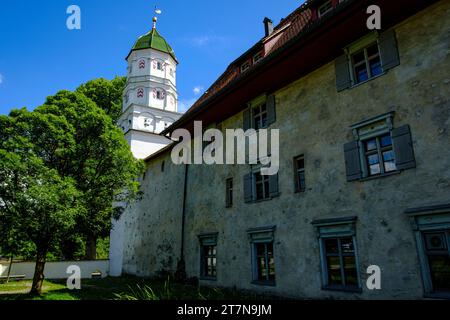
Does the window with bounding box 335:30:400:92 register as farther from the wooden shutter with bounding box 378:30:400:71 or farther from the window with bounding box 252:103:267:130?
the window with bounding box 252:103:267:130

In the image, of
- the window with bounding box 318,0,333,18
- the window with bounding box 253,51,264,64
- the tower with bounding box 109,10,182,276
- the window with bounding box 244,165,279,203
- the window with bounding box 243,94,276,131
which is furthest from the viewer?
the tower with bounding box 109,10,182,276

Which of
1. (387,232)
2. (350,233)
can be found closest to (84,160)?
(350,233)

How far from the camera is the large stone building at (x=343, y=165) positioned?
8.35 m

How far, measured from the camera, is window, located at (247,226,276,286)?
12.2 meters

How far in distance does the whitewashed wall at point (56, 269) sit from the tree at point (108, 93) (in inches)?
505

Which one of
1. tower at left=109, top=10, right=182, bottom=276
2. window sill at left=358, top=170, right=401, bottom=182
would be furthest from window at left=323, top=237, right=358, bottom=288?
tower at left=109, top=10, right=182, bottom=276

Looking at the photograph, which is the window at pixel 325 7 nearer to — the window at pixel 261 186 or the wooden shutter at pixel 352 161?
the wooden shutter at pixel 352 161

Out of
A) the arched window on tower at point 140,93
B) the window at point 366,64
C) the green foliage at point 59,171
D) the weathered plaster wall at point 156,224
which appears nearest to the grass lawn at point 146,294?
the weathered plaster wall at point 156,224

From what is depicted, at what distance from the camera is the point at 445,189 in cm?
791

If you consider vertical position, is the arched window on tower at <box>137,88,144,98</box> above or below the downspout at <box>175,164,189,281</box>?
above

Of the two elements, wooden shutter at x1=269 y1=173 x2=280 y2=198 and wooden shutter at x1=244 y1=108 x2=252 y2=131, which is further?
wooden shutter at x1=244 y1=108 x2=252 y2=131

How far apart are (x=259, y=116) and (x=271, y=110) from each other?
1050 mm

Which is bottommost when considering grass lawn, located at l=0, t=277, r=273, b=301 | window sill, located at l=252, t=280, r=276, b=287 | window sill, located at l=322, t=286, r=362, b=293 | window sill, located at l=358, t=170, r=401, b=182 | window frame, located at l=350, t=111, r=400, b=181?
grass lawn, located at l=0, t=277, r=273, b=301
